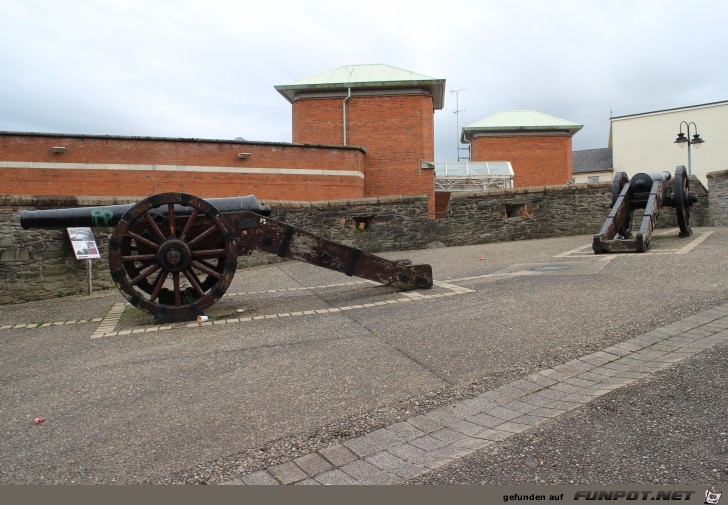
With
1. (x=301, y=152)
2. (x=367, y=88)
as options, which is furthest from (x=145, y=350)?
(x=367, y=88)

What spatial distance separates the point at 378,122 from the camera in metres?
25.3

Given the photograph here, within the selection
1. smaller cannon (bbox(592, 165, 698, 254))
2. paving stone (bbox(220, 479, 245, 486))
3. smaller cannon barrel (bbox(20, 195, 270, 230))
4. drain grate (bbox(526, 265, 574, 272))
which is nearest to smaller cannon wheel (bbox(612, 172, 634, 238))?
smaller cannon (bbox(592, 165, 698, 254))

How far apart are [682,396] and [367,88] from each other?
23.4 meters

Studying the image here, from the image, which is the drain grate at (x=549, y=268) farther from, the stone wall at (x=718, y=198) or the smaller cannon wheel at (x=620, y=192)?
the stone wall at (x=718, y=198)

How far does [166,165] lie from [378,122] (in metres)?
9.94

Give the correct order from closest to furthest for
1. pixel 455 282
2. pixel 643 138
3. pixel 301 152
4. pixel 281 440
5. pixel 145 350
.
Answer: pixel 281 440
pixel 145 350
pixel 455 282
pixel 301 152
pixel 643 138

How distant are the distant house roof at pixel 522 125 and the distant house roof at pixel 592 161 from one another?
24.2m

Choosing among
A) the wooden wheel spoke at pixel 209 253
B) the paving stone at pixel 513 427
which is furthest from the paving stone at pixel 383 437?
the wooden wheel spoke at pixel 209 253

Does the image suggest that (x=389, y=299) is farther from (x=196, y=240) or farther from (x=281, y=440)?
(x=281, y=440)

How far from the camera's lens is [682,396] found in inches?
130

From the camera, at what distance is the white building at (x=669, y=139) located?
155 ft

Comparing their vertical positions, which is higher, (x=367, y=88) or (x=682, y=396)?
(x=367, y=88)

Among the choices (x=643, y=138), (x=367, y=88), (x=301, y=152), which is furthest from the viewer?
(x=643, y=138)

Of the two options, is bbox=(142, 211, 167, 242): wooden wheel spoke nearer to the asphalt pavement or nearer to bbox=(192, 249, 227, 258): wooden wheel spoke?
bbox=(192, 249, 227, 258): wooden wheel spoke
